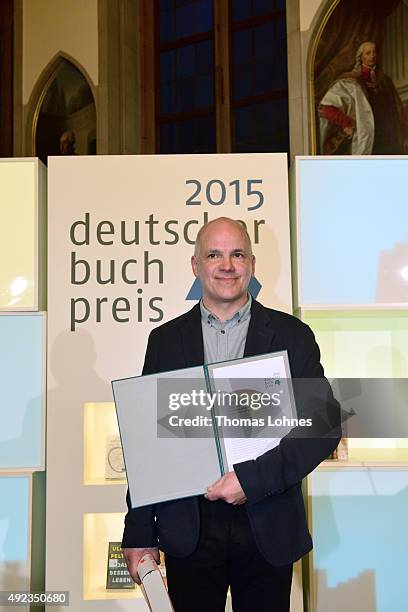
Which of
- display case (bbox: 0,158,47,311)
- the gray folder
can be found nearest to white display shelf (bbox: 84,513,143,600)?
display case (bbox: 0,158,47,311)

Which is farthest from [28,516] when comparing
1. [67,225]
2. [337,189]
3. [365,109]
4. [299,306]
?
[365,109]

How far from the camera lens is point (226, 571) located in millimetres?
2133

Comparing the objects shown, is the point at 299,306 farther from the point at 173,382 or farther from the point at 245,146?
the point at 245,146

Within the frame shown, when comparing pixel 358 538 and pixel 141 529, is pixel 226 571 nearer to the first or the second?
pixel 141 529

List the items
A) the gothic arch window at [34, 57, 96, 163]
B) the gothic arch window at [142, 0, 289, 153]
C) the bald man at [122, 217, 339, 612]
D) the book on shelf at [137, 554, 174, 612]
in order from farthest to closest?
the gothic arch window at [142, 0, 289, 153] < the gothic arch window at [34, 57, 96, 163] < the bald man at [122, 217, 339, 612] < the book on shelf at [137, 554, 174, 612]

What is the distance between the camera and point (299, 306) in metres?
3.54

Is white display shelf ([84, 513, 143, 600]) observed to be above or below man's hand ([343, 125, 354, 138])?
below

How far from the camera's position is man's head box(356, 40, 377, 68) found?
269 inches

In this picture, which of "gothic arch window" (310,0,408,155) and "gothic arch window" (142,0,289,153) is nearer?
"gothic arch window" (310,0,408,155)

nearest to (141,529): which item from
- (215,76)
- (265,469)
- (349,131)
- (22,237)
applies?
(265,469)

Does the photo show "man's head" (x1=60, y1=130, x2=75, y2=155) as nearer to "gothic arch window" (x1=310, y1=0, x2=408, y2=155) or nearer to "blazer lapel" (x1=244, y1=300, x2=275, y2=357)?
"gothic arch window" (x1=310, y1=0, x2=408, y2=155)

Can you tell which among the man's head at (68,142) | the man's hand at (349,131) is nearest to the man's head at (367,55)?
A: the man's hand at (349,131)

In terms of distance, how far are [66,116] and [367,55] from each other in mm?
3046

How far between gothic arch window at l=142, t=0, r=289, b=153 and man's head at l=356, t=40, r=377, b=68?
3.20 feet
